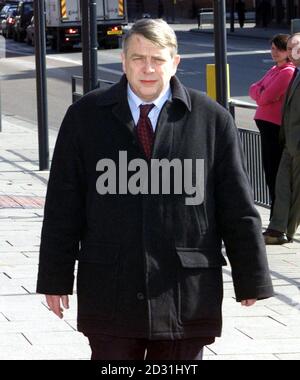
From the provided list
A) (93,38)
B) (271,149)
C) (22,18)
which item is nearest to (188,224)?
(271,149)

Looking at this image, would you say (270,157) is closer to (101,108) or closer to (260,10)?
→ (101,108)

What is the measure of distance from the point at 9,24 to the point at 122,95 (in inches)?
2456

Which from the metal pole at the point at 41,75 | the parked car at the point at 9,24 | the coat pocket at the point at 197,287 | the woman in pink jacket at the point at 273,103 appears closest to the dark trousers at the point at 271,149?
the woman in pink jacket at the point at 273,103

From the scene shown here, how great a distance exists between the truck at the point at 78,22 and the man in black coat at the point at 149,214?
4453 cm

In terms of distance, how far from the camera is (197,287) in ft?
14.9

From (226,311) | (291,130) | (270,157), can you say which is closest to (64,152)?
(226,311)

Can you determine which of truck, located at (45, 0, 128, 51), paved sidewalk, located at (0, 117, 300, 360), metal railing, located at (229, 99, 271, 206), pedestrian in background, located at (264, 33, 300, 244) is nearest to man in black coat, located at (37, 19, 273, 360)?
paved sidewalk, located at (0, 117, 300, 360)

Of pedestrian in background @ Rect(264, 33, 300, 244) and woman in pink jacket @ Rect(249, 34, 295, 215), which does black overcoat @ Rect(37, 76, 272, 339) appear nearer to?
pedestrian in background @ Rect(264, 33, 300, 244)

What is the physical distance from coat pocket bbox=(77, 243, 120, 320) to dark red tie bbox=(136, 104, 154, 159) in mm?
385

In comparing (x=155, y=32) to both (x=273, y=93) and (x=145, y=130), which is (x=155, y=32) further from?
(x=273, y=93)

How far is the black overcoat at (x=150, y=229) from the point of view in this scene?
4.49 m

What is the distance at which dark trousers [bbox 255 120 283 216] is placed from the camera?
1093cm

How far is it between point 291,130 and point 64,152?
18.2ft

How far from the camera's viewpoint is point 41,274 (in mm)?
4668
